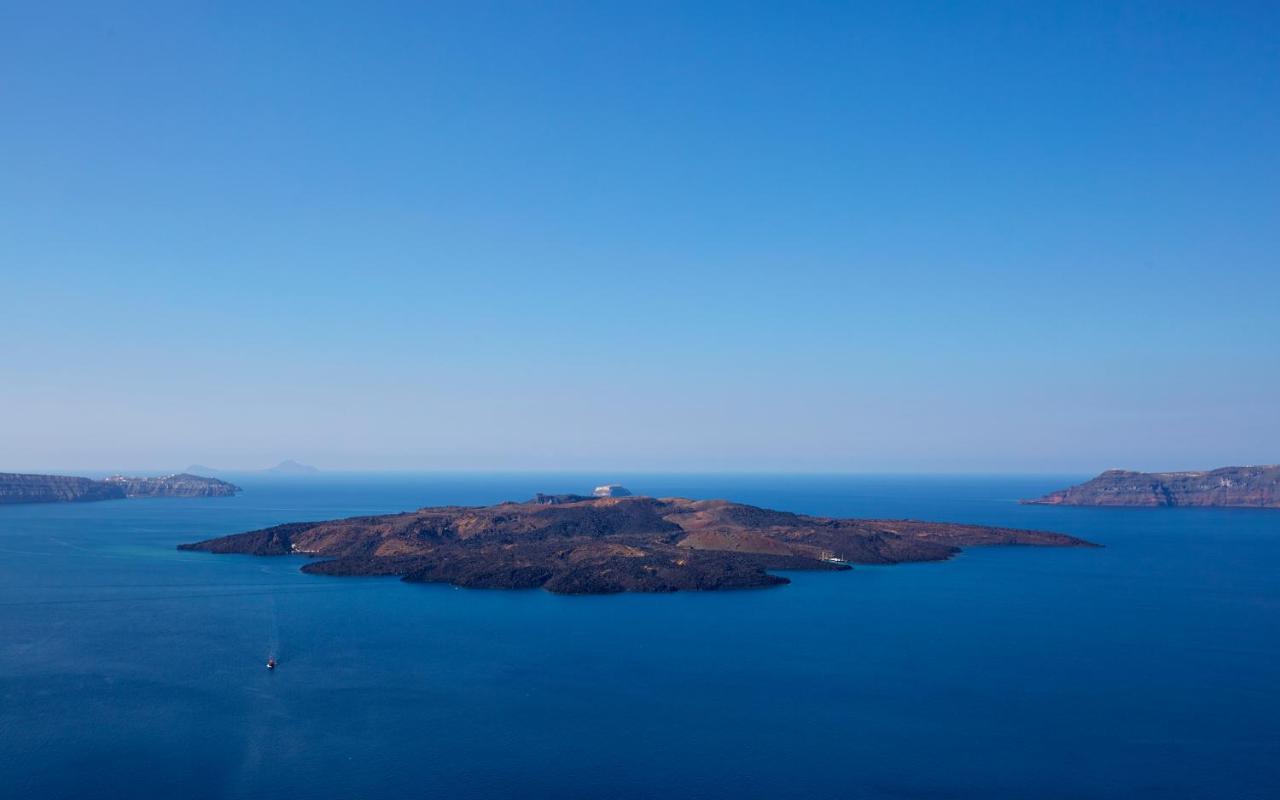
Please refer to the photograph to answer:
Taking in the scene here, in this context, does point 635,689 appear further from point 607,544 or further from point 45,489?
point 45,489

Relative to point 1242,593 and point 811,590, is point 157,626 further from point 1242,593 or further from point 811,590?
point 1242,593

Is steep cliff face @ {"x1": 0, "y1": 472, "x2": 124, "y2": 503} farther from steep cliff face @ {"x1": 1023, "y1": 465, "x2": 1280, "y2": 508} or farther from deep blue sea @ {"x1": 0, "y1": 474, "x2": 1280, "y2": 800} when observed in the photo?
steep cliff face @ {"x1": 1023, "y1": 465, "x2": 1280, "y2": 508}

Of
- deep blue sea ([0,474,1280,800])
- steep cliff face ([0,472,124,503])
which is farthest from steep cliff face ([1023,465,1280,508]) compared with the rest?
steep cliff face ([0,472,124,503])

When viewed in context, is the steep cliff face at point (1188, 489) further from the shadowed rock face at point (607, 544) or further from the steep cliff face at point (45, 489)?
the steep cliff face at point (45, 489)

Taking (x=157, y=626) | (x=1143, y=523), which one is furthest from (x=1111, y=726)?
(x=1143, y=523)

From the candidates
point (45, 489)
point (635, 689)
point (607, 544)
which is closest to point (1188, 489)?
point (607, 544)

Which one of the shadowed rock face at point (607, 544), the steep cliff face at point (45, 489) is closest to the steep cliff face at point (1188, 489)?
the shadowed rock face at point (607, 544)
